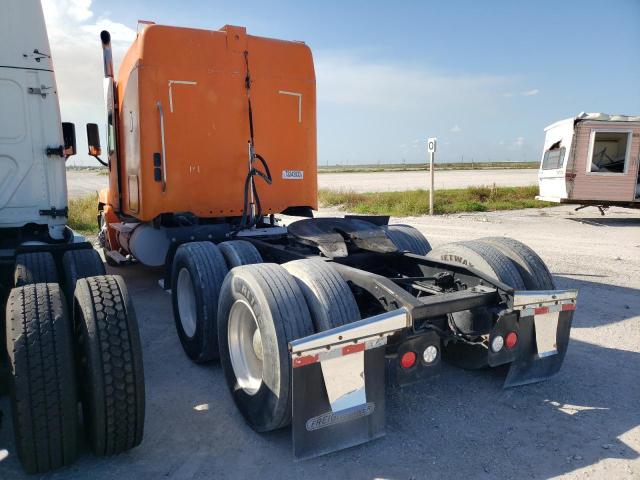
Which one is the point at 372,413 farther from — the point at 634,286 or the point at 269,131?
the point at 634,286

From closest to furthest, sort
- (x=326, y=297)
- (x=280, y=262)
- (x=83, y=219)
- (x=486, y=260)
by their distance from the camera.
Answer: (x=326, y=297), (x=486, y=260), (x=280, y=262), (x=83, y=219)

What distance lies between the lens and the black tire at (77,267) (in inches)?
153

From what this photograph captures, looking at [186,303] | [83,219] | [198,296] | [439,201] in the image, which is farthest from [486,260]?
[439,201]

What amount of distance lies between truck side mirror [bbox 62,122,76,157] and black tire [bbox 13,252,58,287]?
1505 mm

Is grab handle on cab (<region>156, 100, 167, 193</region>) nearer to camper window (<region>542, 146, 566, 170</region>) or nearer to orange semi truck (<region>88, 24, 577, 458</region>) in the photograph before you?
orange semi truck (<region>88, 24, 577, 458</region>)

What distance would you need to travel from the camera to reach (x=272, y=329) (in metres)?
3.04

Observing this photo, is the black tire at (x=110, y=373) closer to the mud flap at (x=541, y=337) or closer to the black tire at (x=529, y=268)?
the mud flap at (x=541, y=337)

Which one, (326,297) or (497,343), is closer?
(326,297)

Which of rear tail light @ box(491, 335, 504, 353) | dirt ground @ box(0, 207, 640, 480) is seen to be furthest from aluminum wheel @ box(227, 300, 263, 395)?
Result: rear tail light @ box(491, 335, 504, 353)

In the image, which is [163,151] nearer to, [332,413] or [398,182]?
[332,413]

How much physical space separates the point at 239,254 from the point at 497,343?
90.5 inches

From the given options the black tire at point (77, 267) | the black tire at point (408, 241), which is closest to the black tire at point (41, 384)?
the black tire at point (77, 267)

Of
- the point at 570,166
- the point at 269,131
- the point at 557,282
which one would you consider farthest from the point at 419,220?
the point at 269,131

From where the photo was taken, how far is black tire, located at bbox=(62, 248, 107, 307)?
3.89m
